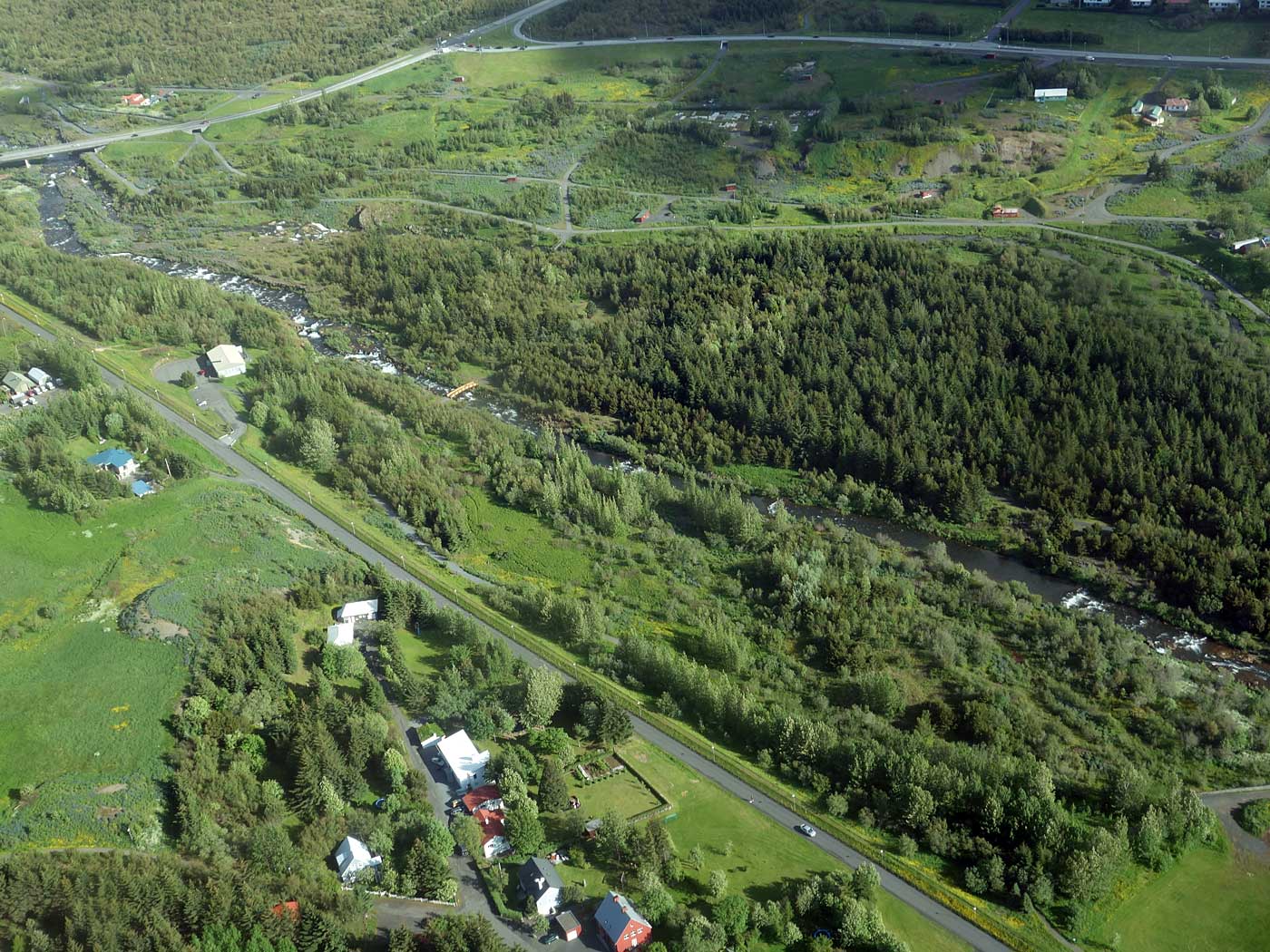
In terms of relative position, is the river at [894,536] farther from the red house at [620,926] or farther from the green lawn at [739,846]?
the red house at [620,926]

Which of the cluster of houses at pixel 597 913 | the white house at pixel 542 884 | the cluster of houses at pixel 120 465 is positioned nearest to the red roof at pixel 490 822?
the white house at pixel 542 884

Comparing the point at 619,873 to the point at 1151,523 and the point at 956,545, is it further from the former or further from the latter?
the point at 1151,523

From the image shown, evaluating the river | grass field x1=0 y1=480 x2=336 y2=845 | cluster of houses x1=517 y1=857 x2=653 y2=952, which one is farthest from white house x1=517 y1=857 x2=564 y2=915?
the river

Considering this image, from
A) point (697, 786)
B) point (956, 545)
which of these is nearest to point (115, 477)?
point (697, 786)

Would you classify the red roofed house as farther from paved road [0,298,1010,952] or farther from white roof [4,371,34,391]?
white roof [4,371,34,391]

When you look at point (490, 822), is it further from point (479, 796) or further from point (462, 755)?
point (462, 755)

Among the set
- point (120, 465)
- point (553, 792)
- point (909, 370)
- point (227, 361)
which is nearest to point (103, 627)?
point (120, 465)
